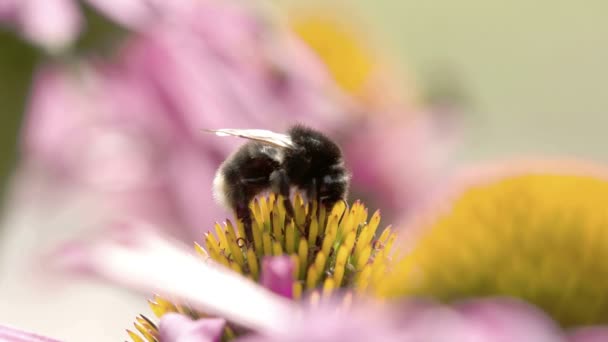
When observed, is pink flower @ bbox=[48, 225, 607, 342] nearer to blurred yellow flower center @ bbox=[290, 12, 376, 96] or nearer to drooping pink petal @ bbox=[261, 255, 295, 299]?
drooping pink petal @ bbox=[261, 255, 295, 299]

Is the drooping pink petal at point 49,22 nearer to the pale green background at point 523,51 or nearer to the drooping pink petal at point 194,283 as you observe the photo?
the drooping pink petal at point 194,283

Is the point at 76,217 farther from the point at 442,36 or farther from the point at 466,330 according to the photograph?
the point at 442,36

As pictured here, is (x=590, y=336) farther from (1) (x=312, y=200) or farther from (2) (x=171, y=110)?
(2) (x=171, y=110)

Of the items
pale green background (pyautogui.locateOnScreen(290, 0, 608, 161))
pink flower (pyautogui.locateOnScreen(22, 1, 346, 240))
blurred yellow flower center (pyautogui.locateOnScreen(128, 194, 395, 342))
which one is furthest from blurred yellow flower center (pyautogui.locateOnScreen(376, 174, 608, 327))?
pale green background (pyautogui.locateOnScreen(290, 0, 608, 161))

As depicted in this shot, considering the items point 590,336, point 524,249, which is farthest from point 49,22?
point 590,336

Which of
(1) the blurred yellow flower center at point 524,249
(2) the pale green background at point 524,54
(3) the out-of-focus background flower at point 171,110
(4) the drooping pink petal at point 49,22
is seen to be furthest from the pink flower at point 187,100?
(2) the pale green background at point 524,54

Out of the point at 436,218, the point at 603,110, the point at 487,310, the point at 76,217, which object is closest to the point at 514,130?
the point at 603,110
